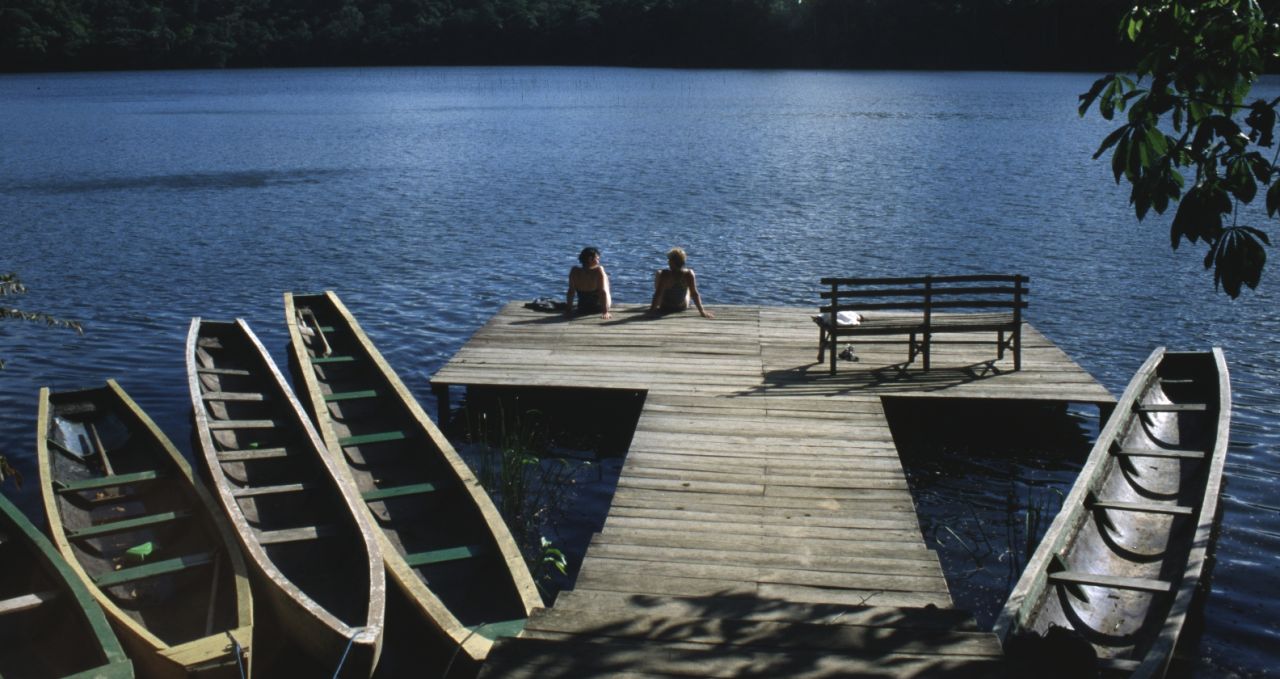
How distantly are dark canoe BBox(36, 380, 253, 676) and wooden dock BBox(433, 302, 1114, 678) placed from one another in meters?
2.38

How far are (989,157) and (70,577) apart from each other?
38.1 metres

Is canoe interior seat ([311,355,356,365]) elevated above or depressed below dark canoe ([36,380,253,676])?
above

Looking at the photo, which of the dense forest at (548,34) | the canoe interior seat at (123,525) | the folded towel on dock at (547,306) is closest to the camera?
the canoe interior seat at (123,525)

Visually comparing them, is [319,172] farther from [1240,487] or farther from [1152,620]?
[1152,620]

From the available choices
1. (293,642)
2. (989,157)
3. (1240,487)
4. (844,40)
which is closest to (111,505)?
(293,642)

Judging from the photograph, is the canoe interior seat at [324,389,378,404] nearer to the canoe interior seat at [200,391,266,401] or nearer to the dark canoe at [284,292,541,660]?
the dark canoe at [284,292,541,660]

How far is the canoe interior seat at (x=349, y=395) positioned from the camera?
1137cm

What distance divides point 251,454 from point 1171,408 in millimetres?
8581

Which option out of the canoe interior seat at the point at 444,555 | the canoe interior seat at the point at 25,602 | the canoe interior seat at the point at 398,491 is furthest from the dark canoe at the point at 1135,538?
the canoe interior seat at the point at 25,602

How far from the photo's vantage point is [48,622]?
7246mm

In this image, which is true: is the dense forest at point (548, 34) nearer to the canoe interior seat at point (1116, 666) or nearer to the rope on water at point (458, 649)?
the canoe interior seat at point (1116, 666)

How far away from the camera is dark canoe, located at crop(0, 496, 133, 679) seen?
22.2 ft

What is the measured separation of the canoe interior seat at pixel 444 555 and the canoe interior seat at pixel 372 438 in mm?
2203

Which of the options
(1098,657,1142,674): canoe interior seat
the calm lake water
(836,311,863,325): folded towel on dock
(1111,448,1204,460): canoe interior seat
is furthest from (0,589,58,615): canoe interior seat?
(836,311,863,325): folded towel on dock
